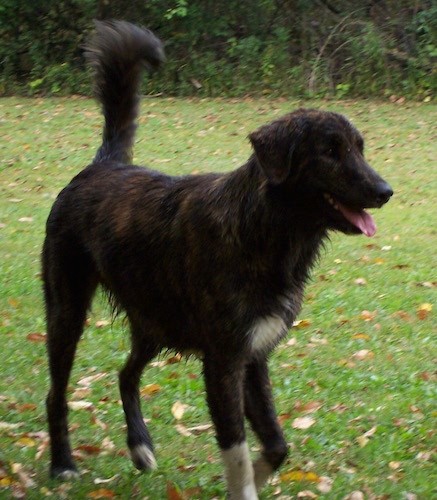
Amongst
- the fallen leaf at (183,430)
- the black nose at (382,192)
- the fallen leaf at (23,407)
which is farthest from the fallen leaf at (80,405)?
the black nose at (382,192)

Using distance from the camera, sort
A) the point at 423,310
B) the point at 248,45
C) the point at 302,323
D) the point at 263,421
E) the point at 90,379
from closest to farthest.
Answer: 1. the point at 263,421
2. the point at 90,379
3. the point at 302,323
4. the point at 423,310
5. the point at 248,45

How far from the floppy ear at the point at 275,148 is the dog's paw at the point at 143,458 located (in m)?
2.01

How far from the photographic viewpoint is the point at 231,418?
4316 millimetres

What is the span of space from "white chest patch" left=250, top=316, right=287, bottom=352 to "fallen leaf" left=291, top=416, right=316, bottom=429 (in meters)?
1.51

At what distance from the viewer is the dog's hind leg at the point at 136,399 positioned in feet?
17.2

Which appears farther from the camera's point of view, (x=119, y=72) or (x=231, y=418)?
(x=119, y=72)

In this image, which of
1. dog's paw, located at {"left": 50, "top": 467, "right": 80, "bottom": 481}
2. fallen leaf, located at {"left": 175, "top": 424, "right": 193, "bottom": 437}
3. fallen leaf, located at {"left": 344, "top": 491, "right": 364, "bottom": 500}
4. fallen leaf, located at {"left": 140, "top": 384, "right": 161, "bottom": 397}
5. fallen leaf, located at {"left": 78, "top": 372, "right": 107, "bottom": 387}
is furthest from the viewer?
fallen leaf, located at {"left": 78, "top": 372, "right": 107, "bottom": 387}

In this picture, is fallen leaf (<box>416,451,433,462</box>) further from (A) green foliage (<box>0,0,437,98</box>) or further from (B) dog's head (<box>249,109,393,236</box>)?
(A) green foliage (<box>0,0,437,98</box>)

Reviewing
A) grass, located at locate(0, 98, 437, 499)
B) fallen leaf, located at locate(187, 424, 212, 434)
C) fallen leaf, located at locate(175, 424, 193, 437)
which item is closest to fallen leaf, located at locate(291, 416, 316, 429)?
grass, located at locate(0, 98, 437, 499)

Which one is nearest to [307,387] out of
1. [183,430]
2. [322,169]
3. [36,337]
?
[183,430]

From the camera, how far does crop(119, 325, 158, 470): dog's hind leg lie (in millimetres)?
5254

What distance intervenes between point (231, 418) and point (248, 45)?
55.9ft

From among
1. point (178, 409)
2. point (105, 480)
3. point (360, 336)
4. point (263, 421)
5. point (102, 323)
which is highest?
point (263, 421)

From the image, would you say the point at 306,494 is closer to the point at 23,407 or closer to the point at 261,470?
the point at 261,470
